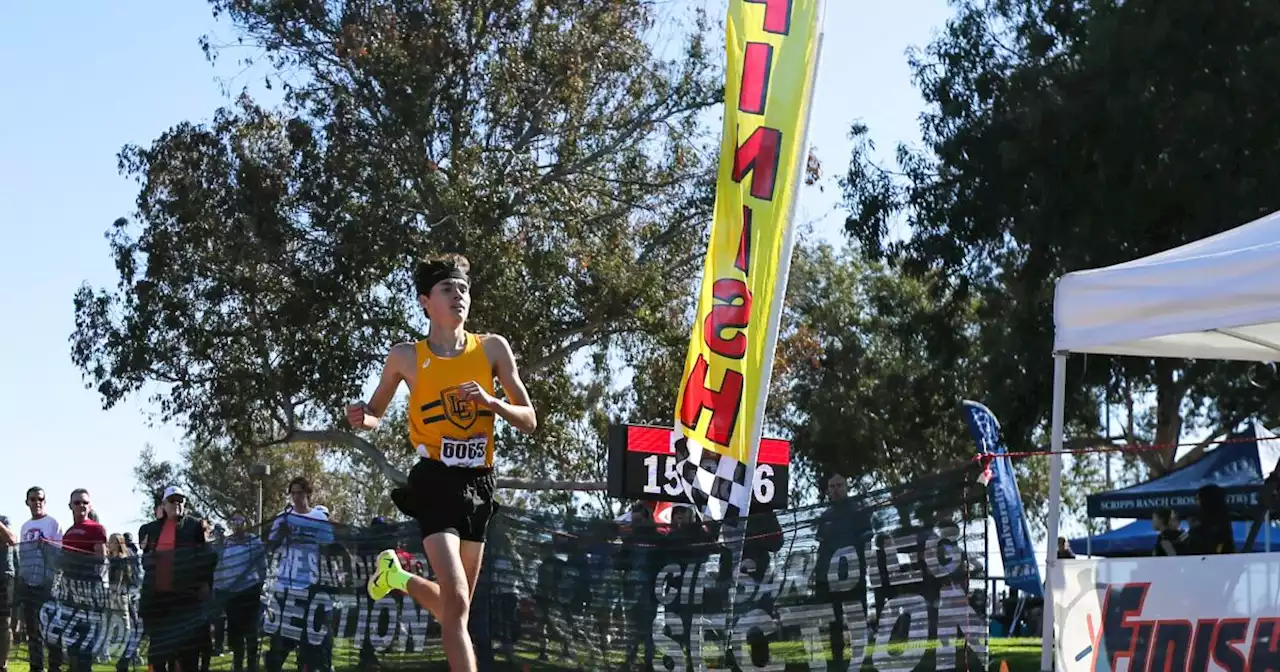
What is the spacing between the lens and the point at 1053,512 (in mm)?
7418

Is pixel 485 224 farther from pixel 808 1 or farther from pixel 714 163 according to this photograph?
pixel 808 1

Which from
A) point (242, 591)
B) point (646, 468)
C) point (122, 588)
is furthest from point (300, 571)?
point (646, 468)

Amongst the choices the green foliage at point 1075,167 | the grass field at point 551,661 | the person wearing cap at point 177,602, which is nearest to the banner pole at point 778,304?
the grass field at point 551,661

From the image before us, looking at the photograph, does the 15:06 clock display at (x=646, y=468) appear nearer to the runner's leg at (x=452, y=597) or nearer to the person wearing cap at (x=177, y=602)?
the person wearing cap at (x=177, y=602)

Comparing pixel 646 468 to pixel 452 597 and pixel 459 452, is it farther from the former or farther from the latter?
pixel 452 597

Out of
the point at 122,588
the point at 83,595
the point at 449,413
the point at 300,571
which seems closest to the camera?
the point at 449,413

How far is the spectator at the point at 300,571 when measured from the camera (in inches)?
421

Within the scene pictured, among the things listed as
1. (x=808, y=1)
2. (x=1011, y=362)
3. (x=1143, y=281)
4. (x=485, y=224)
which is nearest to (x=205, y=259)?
(x=485, y=224)

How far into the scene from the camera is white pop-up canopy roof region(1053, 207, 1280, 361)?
6.47 meters

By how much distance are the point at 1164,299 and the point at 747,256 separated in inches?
90.8

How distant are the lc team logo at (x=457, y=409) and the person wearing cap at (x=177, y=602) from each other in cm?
541

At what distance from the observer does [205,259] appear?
29641mm

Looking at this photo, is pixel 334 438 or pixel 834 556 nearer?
pixel 834 556

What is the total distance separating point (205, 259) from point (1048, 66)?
Result: 15814 millimetres
